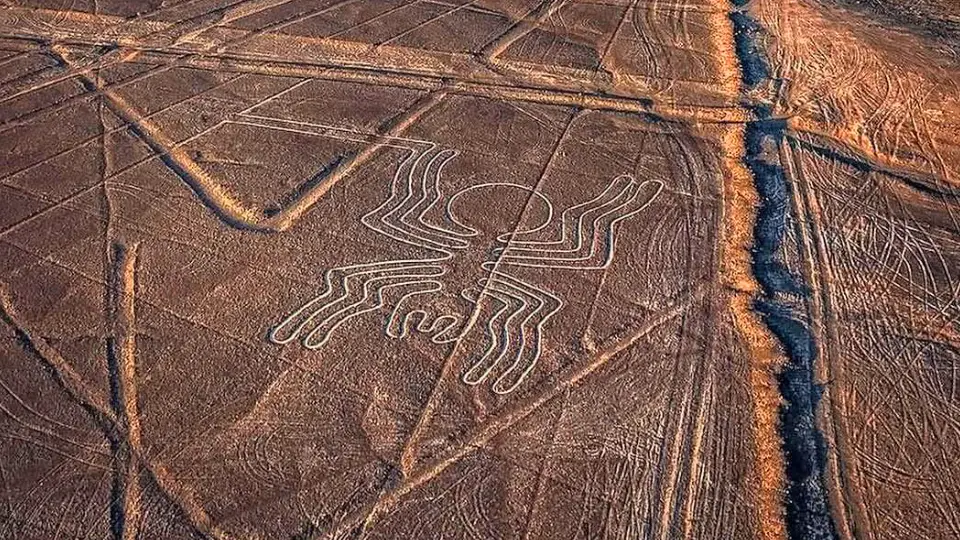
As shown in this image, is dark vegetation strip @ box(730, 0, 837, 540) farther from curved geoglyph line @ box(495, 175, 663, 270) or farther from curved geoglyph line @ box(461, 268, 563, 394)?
curved geoglyph line @ box(461, 268, 563, 394)

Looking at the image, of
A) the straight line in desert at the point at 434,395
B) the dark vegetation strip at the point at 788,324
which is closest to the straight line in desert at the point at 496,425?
the straight line in desert at the point at 434,395

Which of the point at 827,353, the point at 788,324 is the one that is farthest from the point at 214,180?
the point at 827,353

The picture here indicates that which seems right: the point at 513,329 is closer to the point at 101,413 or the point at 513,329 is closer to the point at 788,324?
the point at 788,324

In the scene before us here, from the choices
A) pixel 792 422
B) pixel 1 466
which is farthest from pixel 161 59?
pixel 792 422

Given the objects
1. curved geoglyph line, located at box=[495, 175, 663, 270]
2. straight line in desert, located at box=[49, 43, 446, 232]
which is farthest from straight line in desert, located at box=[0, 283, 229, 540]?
curved geoglyph line, located at box=[495, 175, 663, 270]

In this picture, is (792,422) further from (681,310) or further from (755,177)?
(755,177)
